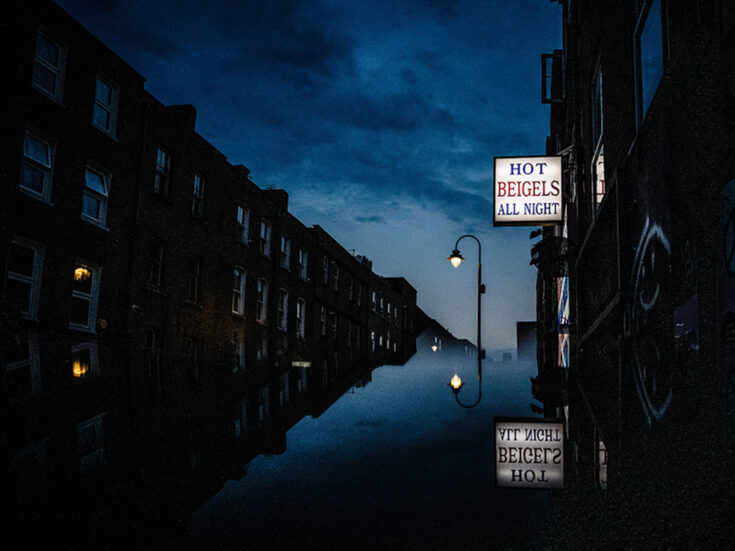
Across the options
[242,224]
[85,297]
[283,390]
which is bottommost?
[283,390]

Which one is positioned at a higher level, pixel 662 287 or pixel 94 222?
pixel 94 222

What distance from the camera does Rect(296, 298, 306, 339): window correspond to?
32.9m

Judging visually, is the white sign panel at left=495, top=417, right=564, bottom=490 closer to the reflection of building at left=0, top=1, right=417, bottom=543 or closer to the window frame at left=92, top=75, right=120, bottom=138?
the reflection of building at left=0, top=1, right=417, bottom=543

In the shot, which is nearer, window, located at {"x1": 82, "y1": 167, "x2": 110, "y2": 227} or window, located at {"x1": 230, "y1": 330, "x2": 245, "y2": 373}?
window, located at {"x1": 82, "y1": 167, "x2": 110, "y2": 227}

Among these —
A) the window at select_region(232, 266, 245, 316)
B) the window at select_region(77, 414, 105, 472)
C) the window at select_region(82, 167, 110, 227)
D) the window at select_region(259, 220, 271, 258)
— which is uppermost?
the window at select_region(259, 220, 271, 258)

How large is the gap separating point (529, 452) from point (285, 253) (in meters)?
27.4

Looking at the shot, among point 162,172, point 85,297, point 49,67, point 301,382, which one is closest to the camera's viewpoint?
point 301,382

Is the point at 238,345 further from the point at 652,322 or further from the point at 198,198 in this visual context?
the point at 652,322

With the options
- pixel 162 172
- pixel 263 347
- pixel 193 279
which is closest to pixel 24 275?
pixel 162 172

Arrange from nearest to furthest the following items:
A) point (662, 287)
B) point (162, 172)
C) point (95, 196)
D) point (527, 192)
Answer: point (662, 287) < point (527, 192) < point (95, 196) < point (162, 172)

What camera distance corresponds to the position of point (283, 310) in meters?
30.8

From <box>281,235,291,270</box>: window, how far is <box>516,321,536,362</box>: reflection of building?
27313 millimetres

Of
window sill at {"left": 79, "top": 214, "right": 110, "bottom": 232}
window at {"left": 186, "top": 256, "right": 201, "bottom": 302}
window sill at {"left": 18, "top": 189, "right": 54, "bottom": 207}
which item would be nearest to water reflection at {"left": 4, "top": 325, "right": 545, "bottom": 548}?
window sill at {"left": 18, "top": 189, "right": 54, "bottom": 207}

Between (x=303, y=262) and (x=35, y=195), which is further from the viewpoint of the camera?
(x=303, y=262)
